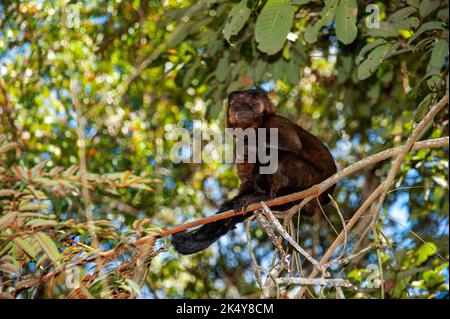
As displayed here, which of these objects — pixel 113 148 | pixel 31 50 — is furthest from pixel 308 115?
pixel 31 50

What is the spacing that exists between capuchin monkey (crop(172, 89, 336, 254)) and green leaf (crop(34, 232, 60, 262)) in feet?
6.01

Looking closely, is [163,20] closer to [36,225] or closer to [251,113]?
[251,113]

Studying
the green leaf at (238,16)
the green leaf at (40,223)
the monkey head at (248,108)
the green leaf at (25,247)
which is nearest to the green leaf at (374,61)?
the green leaf at (238,16)

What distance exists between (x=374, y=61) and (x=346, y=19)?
42 centimetres

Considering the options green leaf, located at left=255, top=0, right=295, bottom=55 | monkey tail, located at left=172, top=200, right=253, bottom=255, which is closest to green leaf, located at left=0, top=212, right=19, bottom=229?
monkey tail, located at left=172, top=200, right=253, bottom=255

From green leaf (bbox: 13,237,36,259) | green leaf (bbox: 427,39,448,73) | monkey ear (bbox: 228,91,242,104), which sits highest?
green leaf (bbox: 427,39,448,73)

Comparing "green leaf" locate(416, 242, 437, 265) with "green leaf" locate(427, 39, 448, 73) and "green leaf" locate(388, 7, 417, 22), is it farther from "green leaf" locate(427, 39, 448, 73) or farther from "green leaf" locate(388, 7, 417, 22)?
"green leaf" locate(388, 7, 417, 22)

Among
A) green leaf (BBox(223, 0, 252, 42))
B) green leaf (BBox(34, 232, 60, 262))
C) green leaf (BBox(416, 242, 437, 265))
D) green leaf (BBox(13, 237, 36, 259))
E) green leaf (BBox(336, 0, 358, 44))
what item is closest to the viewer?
green leaf (BBox(34, 232, 60, 262))

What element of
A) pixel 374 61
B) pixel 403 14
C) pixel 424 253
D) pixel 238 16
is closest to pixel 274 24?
pixel 238 16

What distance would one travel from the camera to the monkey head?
20.7ft

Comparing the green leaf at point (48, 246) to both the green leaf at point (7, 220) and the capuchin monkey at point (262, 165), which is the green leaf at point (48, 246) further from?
the capuchin monkey at point (262, 165)

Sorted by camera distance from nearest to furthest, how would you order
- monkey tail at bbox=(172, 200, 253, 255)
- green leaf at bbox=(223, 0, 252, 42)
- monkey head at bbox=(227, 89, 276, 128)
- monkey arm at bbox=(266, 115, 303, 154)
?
green leaf at bbox=(223, 0, 252, 42), monkey tail at bbox=(172, 200, 253, 255), monkey arm at bbox=(266, 115, 303, 154), monkey head at bbox=(227, 89, 276, 128)
